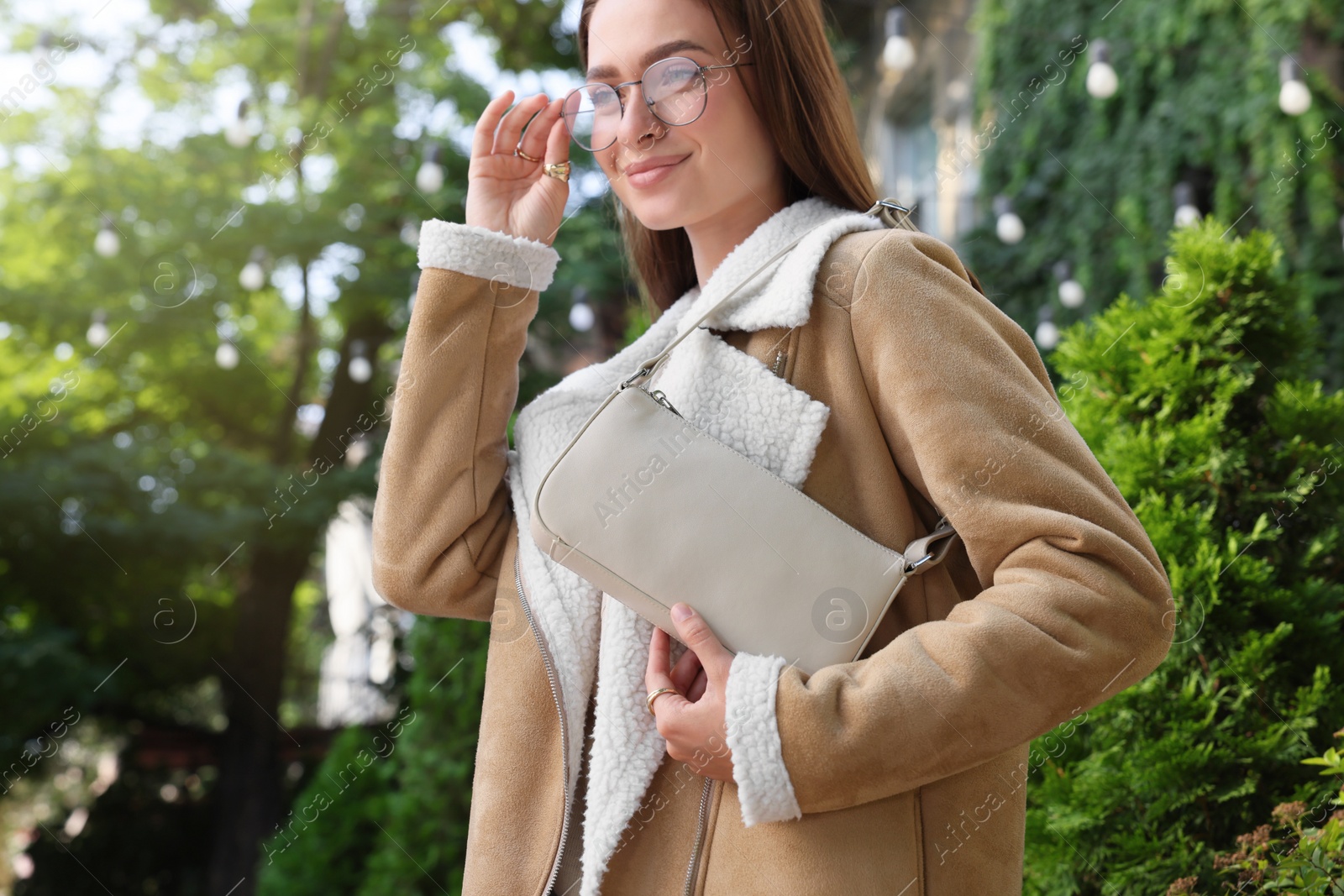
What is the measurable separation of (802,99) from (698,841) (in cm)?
99

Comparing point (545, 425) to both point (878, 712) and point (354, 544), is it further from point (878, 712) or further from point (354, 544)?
point (354, 544)

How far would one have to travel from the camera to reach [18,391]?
914 centimetres

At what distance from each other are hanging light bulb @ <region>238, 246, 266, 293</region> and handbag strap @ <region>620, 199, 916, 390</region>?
710 centimetres

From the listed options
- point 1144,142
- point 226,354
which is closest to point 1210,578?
point 1144,142

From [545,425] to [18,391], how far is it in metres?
9.40

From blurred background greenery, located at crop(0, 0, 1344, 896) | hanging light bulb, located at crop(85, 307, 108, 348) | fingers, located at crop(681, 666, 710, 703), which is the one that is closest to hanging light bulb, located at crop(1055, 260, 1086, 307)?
blurred background greenery, located at crop(0, 0, 1344, 896)

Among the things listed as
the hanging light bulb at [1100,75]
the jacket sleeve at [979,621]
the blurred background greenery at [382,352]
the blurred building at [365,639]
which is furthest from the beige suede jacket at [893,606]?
the hanging light bulb at [1100,75]

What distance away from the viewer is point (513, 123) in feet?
5.30

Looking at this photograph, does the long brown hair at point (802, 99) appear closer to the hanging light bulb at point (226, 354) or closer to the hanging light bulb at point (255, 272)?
the hanging light bulb at point (255, 272)

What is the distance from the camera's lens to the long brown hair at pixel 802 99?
142 centimetres

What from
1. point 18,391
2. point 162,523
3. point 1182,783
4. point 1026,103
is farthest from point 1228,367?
point 18,391

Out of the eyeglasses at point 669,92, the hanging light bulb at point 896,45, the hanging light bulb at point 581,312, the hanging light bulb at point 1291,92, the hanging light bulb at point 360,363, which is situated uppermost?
the eyeglasses at point 669,92

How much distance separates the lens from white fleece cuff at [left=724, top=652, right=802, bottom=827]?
3.66ft

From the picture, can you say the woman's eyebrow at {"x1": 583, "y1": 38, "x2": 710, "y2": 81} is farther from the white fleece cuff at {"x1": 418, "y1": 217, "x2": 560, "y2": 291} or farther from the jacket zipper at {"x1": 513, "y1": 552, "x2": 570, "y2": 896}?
the jacket zipper at {"x1": 513, "y1": 552, "x2": 570, "y2": 896}
